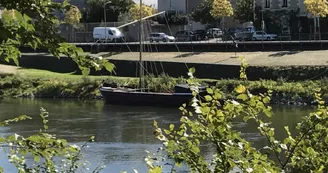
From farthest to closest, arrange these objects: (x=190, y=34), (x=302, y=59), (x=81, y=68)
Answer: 1. (x=190, y=34)
2. (x=302, y=59)
3. (x=81, y=68)

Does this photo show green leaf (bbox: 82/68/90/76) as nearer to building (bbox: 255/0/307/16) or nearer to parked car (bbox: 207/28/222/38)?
building (bbox: 255/0/307/16)

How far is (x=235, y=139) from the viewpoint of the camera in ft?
10.6

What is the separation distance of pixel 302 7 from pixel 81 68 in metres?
50.7

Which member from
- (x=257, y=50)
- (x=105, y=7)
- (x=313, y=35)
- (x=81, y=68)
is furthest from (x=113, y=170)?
(x=105, y=7)

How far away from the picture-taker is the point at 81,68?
348 centimetres

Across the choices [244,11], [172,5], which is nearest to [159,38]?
[244,11]

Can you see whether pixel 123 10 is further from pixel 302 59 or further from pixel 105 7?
pixel 302 59

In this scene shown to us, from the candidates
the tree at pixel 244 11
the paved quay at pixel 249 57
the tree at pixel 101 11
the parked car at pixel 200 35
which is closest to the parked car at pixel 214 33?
the parked car at pixel 200 35

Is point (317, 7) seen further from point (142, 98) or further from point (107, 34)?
point (107, 34)

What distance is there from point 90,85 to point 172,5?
104 ft

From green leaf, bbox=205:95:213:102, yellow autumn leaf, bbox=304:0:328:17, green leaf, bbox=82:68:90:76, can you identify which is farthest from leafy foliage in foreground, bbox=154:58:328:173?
yellow autumn leaf, bbox=304:0:328:17

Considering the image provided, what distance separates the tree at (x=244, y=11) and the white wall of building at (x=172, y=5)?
10498 mm

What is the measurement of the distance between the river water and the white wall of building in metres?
33.7

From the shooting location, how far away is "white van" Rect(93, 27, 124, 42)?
56.4 m
